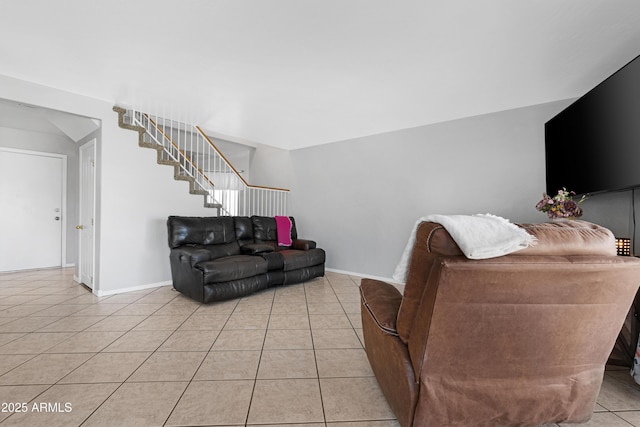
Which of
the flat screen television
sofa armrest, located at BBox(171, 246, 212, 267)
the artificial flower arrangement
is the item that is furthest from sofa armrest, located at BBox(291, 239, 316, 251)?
the flat screen television

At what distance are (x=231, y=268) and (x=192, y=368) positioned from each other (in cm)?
147

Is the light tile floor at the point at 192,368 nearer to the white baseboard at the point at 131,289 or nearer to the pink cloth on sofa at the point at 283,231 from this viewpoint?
the white baseboard at the point at 131,289

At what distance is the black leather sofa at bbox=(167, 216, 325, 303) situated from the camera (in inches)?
127

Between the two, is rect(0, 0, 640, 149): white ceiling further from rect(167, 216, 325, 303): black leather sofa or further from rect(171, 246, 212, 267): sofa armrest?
rect(171, 246, 212, 267): sofa armrest

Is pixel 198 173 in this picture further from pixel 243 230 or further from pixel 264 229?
pixel 264 229

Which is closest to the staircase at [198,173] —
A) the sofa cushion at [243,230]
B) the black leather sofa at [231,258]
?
the sofa cushion at [243,230]

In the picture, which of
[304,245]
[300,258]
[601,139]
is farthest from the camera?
[304,245]

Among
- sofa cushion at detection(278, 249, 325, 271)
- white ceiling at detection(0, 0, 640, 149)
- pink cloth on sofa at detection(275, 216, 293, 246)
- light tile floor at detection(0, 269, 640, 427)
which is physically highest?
white ceiling at detection(0, 0, 640, 149)

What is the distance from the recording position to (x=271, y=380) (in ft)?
5.81

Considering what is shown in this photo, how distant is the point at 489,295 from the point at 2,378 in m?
2.81

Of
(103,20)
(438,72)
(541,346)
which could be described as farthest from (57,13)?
(541,346)

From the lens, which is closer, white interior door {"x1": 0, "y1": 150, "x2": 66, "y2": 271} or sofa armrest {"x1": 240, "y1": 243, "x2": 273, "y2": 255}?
sofa armrest {"x1": 240, "y1": 243, "x2": 273, "y2": 255}

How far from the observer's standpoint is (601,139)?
7.41ft

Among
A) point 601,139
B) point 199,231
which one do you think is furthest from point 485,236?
point 199,231
